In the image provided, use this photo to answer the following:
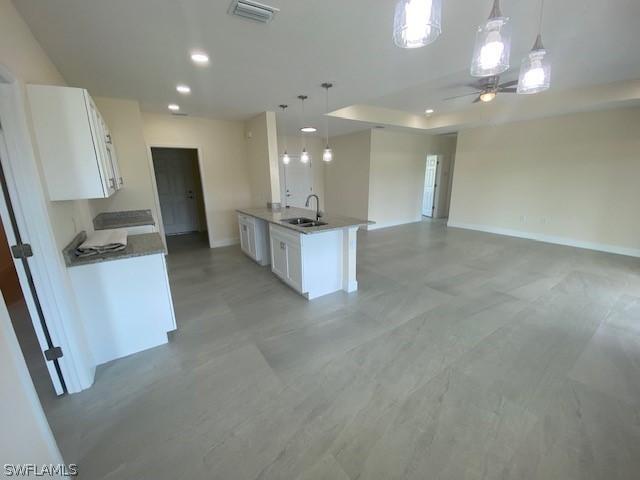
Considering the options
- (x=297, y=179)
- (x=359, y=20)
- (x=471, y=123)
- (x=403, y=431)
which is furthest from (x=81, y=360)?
(x=471, y=123)

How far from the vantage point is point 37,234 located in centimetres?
162

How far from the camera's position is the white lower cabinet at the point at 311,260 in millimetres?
3126

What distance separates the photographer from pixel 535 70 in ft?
5.70

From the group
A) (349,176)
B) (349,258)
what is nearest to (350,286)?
(349,258)

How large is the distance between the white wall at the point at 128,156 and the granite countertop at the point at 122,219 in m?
0.11

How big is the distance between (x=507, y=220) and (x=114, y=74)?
7880 mm

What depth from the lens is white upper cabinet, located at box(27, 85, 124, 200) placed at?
1764 mm

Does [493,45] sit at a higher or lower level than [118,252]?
higher

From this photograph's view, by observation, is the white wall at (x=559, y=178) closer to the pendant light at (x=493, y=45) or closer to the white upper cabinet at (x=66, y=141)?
the pendant light at (x=493, y=45)

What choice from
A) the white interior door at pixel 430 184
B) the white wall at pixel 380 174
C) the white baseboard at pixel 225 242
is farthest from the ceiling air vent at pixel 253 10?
the white interior door at pixel 430 184

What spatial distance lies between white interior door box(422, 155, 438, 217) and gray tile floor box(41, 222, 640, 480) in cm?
568

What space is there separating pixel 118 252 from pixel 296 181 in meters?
5.61

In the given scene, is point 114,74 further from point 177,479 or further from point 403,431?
point 403,431

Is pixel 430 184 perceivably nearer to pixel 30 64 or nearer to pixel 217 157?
pixel 217 157
